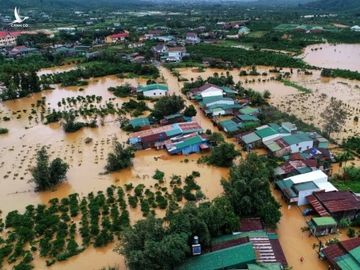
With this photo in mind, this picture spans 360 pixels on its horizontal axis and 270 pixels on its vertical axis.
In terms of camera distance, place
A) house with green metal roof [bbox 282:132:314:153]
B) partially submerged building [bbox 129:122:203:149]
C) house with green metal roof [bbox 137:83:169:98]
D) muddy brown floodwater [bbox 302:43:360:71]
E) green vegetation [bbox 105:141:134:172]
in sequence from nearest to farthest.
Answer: green vegetation [bbox 105:141:134:172], house with green metal roof [bbox 282:132:314:153], partially submerged building [bbox 129:122:203:149], house with green metal roof [bbox 137:83:169:98], muddy brown floodwater [bbox 302:43:360:71]

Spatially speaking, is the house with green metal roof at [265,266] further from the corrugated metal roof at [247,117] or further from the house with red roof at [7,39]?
the house with red roof at [7,39]

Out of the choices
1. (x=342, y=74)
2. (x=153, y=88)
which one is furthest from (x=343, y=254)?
(x=342, y=74)

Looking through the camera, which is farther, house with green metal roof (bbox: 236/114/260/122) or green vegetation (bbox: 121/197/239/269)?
house with green metal roof (bbox: 236/114/260/122)

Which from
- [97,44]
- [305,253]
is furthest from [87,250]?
[97,44]

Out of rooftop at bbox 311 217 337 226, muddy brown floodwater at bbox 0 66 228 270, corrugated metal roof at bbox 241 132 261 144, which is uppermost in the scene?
rooftop at bbox 311 217 337 226

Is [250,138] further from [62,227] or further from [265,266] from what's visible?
[62,227]

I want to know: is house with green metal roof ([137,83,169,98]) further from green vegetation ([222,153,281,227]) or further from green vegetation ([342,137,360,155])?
green vegetation ([222,153,281,227])

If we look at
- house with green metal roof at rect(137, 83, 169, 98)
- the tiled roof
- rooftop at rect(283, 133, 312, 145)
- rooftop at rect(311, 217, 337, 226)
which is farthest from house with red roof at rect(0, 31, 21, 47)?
rooftop at rect(311, 217, 337, 226)

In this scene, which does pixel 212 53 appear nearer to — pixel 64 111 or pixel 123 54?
pixel 123 54
